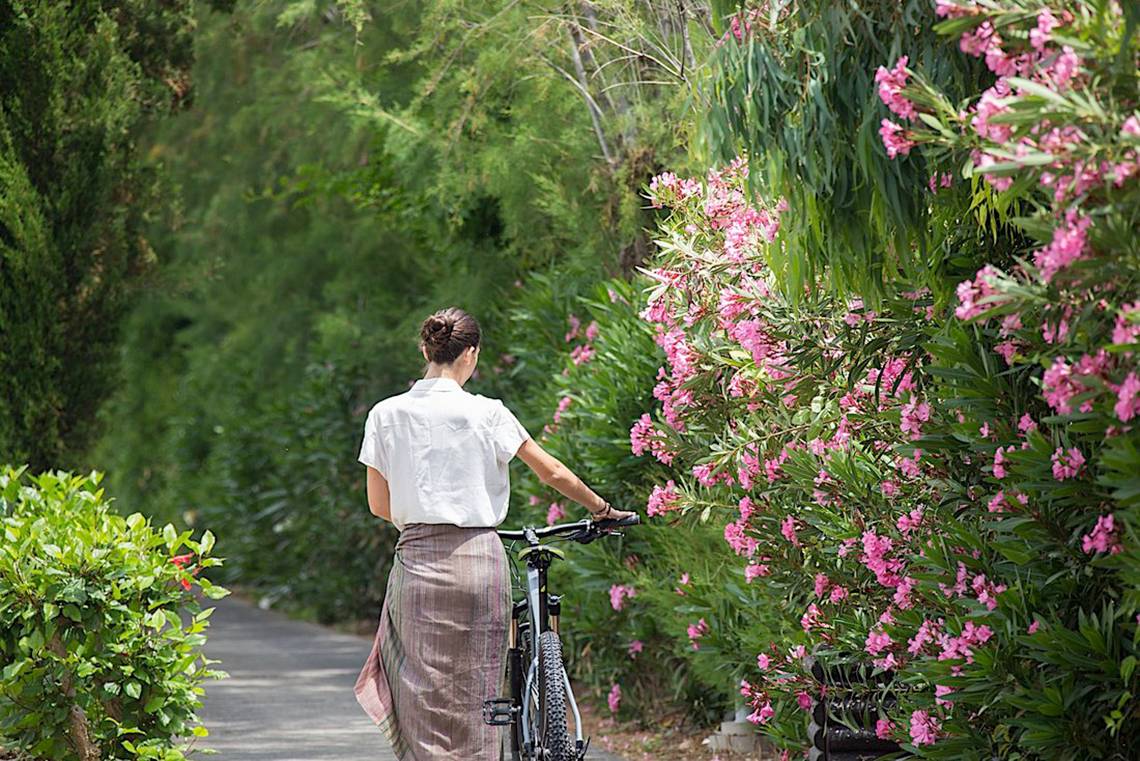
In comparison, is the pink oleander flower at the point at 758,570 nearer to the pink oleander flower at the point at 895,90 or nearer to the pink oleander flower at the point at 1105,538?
the pink oleander flower at the point at 1105,538

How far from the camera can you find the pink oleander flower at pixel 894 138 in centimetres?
465

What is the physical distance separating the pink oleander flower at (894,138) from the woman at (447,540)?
2.14m

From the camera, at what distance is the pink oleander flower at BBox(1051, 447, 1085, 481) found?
471 cm

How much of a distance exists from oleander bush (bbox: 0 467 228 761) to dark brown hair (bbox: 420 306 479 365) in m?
1.69

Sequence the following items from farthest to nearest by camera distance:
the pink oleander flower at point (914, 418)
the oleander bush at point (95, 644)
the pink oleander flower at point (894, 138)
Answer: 1. the oleander bush at point (95, 644)
2. the pink oleander flower at point (914, 418)
3. the pink oleander flower at point (894, 138)

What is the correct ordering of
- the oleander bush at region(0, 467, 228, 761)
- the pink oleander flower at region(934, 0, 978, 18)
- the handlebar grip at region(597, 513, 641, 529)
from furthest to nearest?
the oleander bush at region(0, 467, 228, 761) → the handlebar grip at region(597, 513, 641, 529) → the pink oleander flower at region(934, 0, 978, 18)

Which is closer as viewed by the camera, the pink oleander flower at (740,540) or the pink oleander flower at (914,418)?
the pink oleander flower at (914,418)

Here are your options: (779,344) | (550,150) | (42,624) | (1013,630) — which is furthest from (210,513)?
(1013,630)

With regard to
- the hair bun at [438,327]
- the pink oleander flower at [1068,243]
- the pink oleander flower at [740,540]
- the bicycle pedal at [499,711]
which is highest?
the pink oleander flower at [1068,243]

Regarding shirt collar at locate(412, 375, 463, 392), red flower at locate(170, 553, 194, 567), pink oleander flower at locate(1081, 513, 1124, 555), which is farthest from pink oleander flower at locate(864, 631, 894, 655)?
red flower at locate(170, 553, 194, 567)

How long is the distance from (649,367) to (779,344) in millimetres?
2965

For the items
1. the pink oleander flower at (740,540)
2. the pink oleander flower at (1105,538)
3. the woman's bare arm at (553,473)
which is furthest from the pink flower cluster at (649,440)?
the pink oleander flower at (1105,538)

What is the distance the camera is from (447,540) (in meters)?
6.43

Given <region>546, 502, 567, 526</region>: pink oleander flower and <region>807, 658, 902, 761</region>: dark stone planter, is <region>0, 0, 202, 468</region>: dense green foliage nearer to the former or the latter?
<region>546, 502, 567, 526</region>: pink oleander flower
